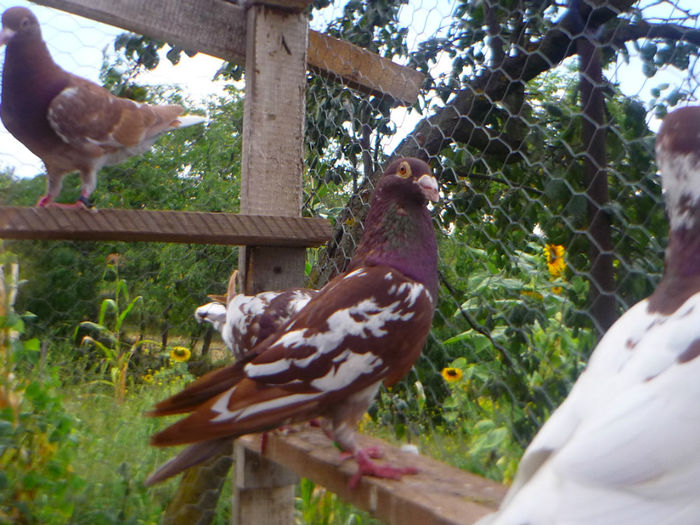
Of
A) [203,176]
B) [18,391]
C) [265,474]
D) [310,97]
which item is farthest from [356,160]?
[203,176]

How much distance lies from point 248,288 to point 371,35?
2.69ft

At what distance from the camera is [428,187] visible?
1269 millimetres

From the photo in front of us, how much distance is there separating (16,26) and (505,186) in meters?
1.12

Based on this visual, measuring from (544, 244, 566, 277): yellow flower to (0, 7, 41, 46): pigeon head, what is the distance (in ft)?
4.01

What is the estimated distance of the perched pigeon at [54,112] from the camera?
152 centimetres

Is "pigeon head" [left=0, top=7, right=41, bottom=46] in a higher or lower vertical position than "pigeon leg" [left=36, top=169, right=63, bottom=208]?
higher

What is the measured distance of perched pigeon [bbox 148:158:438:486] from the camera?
1.06 metres

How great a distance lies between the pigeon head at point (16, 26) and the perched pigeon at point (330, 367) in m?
0.93

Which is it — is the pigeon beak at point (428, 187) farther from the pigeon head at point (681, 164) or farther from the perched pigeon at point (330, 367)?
the pigeon head at point (681, 164)

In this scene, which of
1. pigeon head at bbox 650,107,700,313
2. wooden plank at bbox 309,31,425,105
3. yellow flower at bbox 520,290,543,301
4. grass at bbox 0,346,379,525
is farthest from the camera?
wooden plank at bbox 309,31,425,105

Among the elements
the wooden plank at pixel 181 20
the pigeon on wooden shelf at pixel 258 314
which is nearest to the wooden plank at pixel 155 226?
the pigeon on wooden shelf at pixel 258 314

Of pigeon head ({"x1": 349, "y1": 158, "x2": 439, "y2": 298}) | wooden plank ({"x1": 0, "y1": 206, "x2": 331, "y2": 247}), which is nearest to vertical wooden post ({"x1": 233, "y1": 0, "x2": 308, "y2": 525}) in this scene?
wooden plank ({"x1": 0, "y1": 206, "x2": 331, "y2": 247})

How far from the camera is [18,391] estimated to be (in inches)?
57.0

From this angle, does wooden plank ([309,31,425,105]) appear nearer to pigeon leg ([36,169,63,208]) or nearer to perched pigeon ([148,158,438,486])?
perched pigeon ([148,158,438,486])
